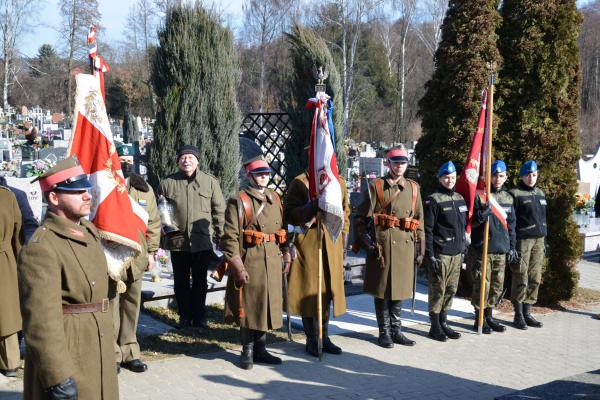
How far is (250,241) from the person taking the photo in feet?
21.2

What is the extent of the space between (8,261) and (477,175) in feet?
16.9

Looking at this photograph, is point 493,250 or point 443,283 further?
point 493,250

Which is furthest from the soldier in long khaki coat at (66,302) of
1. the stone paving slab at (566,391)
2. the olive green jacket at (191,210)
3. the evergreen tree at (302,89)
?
the evergreen tree at (302,89)

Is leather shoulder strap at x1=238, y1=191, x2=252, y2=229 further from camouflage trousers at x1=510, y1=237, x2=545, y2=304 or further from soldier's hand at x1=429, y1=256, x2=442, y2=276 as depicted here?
camouflage trousers at x1=510, y1=237, x2=545, y2=304

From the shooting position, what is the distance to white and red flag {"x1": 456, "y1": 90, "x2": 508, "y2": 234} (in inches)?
316

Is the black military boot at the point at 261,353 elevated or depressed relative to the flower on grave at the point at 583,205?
depressed

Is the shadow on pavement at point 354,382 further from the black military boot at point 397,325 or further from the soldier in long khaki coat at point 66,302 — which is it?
the soldier in long khaki coat at point 66,302

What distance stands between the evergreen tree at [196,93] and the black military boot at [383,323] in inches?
132

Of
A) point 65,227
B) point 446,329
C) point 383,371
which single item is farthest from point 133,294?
point 446,329

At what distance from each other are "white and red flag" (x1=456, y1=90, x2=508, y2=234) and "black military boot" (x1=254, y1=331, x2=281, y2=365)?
2913 millimetres

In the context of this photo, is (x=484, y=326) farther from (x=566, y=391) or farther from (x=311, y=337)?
(x=566, y=391)

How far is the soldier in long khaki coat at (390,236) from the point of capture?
23.9 feet

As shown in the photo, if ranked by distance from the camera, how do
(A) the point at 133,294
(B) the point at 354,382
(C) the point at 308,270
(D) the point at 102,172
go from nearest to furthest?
(D) the point at 102,172 → (B) the point at 354,382 → (A) the point at 133,294 → (C) the point at 308,270

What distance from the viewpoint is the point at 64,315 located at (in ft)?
11.9
